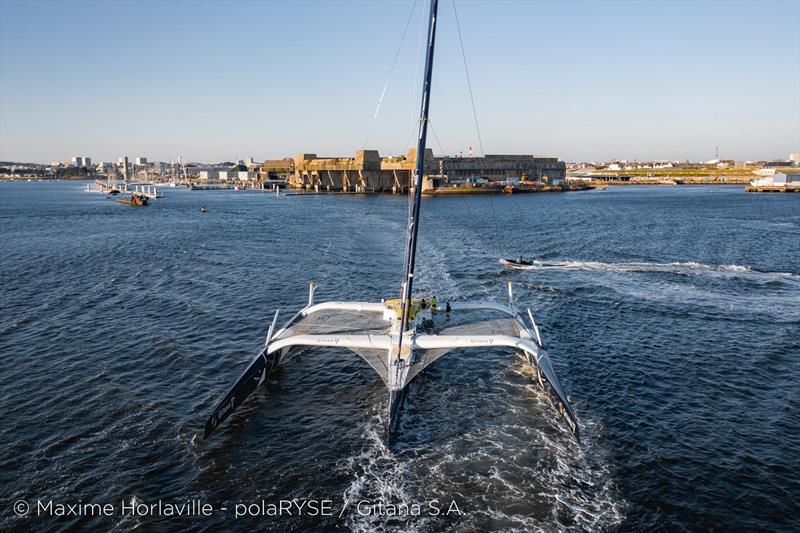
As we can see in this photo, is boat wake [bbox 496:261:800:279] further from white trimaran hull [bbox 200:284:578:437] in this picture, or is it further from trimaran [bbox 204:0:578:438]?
trimaran [bbox 204:0:578:438]

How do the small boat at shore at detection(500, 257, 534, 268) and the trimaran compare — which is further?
the small boat at shore at detection(500, 257, 534, 268)

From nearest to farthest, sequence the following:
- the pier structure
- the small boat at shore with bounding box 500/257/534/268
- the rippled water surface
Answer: the rippled water surface → the small boat at shore with bounding box 500/257/534/268 → the pier structure

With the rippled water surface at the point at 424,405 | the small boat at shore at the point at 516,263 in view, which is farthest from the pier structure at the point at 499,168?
the rippled water surface at the point at 424,405

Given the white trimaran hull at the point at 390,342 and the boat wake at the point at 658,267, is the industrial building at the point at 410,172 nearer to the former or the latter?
the boat wake at the point at 658,267

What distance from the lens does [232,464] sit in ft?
55.9

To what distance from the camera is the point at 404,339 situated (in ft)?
72.5

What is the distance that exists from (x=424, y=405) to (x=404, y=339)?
2.81 metres

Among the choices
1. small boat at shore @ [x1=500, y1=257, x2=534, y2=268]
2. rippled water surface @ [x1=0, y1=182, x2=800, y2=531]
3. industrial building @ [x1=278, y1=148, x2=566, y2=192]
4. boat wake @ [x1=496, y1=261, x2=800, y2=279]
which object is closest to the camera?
rippled water surface @ [x1=0, y1=182, x2=800, y2=531]

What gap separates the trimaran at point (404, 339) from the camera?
64.8 feet

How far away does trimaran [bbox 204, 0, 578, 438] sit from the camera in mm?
19766

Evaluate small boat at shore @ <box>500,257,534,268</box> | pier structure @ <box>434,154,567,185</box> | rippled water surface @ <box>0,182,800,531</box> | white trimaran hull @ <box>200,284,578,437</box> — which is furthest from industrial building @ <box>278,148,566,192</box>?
white trimaran hull @ <box>200,284,578,437</box>

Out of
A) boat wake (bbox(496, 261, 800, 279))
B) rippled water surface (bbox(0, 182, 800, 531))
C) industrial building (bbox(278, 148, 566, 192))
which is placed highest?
industrial building (bbox(278, 148, 566, 192))

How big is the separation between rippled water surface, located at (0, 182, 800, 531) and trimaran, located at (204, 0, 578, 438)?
3.31 feet

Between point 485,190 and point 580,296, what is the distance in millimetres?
136990
